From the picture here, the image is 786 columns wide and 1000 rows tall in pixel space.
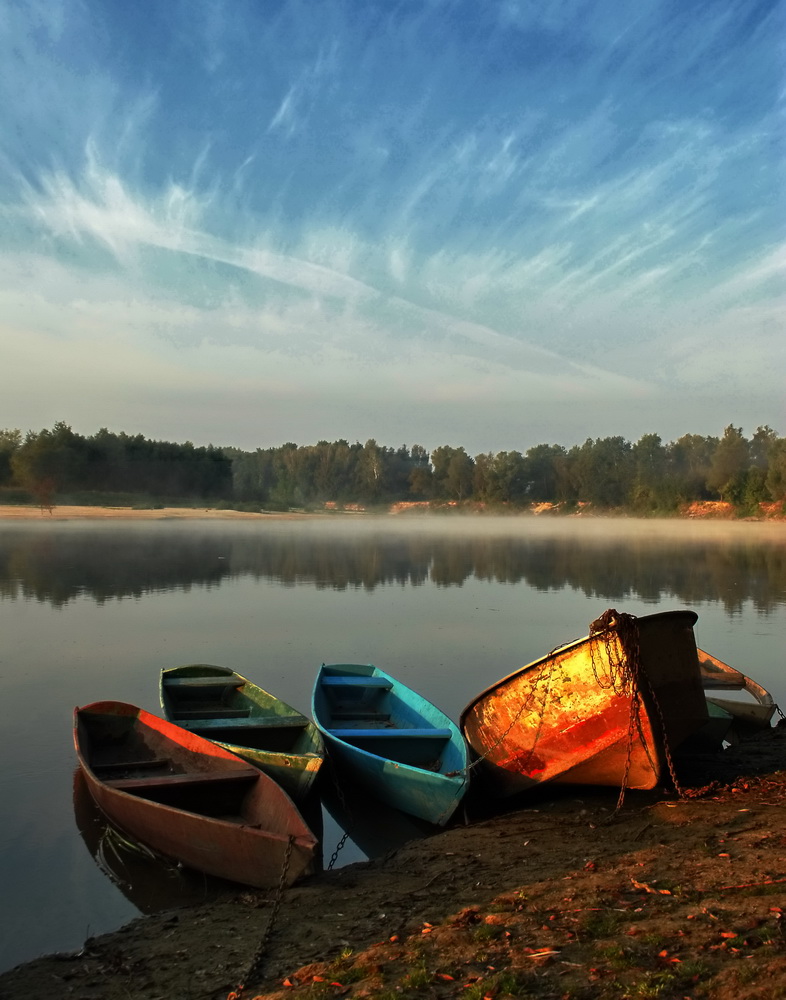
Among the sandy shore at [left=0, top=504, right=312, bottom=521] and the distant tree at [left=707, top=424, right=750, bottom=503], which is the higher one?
the distant tree at [left=707, top=424, right=750, bottom=503]

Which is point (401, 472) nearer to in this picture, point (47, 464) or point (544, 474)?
point (544, 474)

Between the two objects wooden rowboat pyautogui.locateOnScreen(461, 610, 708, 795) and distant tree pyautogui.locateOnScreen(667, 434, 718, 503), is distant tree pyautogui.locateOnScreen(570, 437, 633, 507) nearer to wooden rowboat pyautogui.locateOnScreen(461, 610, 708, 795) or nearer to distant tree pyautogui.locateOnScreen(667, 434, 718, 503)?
distant tree pyautogui.locateOnScreen(667, 434, 718, 503)

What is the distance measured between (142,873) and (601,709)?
16.3ft

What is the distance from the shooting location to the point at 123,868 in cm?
757

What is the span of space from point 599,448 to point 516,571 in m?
103

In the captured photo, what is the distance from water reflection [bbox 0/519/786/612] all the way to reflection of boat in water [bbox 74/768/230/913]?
17.6 m

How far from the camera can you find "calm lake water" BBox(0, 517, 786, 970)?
748cm

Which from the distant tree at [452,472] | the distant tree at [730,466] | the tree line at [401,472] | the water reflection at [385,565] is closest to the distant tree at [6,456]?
the tree line at [401,472]

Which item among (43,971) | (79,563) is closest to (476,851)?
(43,971)

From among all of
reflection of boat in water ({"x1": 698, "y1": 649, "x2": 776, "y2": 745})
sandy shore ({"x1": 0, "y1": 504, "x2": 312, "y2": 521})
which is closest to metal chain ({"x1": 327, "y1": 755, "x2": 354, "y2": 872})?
reflection of boat in water ({"x1": 698, "y1": 649, "x2": 776, "y2": 745})

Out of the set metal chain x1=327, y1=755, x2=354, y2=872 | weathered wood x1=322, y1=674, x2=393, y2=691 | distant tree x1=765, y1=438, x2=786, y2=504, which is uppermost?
distant tree x1=765, y1=438, x2=786, y2=504

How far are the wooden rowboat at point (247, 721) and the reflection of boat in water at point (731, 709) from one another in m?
5.52

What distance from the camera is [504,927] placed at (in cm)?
519

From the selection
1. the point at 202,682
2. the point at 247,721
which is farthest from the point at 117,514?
the point at 247,721
